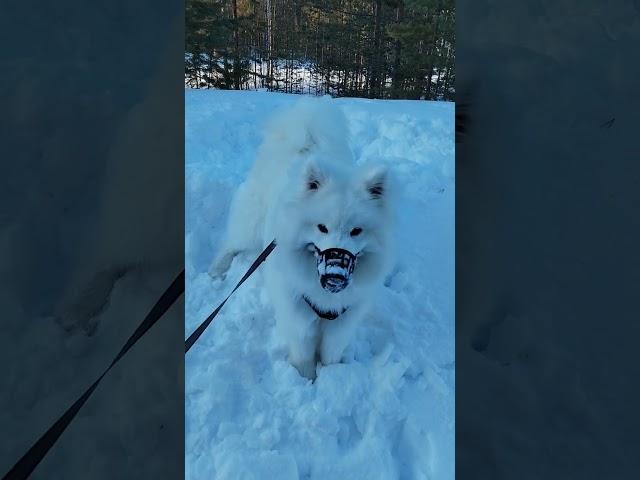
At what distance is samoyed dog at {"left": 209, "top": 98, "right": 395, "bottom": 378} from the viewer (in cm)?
241

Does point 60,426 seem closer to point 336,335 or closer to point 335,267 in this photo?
point 335,267

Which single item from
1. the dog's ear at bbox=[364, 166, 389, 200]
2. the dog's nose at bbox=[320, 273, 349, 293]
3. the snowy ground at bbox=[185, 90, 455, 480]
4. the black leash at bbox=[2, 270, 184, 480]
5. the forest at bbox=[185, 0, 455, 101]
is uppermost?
the forest at bbox=[185, 0, 455, 101]

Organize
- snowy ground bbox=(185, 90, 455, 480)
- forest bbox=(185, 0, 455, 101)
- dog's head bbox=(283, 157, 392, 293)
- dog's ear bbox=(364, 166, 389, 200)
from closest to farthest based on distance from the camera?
snowy ground bbox=(185, 90, 455, 480), dog's head bbox=(283, 157, 392, 293), dog's ear bbox=(364, 166, 389, 200), forest bbox=(185, 0, 455, 101)

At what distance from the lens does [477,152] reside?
527 millimetres

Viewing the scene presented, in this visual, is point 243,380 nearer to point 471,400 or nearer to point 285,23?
point 471,400

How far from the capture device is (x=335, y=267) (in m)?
2.27

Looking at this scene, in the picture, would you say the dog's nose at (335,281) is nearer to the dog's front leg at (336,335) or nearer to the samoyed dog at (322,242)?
the samoyed dog at (322,242)

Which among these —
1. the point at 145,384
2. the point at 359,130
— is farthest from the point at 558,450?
the point at 359,130

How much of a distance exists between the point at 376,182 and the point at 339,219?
301mm

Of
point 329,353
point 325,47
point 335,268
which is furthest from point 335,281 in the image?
point 325,47

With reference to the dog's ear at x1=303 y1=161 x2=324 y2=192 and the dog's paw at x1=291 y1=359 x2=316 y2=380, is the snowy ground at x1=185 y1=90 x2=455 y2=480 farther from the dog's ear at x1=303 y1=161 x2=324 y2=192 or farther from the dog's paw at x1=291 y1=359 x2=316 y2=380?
the dog's ear at x1=303 y1=161 x2=324 y2=192

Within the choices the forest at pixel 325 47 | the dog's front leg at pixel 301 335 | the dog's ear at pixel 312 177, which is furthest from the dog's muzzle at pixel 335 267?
the forest at pixel 325 47

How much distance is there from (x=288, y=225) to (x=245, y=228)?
1230 millimetres

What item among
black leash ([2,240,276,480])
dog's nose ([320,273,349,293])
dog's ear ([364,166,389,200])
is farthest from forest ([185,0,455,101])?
black leash ([2,240,276,480])
